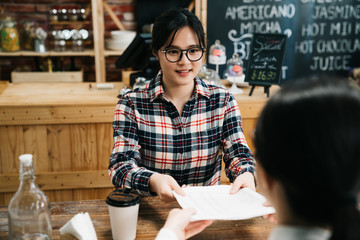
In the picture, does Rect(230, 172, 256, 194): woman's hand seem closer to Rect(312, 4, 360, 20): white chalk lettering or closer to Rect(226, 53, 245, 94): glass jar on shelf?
Rect(226, 53, 245, 94): glass jar on shelf

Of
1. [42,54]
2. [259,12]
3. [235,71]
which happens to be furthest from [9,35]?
[259,12]

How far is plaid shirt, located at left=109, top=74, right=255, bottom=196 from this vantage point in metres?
1.60

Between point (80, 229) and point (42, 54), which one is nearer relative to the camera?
point (80, 229)

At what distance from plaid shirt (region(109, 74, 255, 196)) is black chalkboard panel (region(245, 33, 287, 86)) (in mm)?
942

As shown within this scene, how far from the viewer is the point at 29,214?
1027 millimetres

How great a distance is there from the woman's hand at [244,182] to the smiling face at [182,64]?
0.44m

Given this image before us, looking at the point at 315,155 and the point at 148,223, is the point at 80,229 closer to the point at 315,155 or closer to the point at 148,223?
the point at 148,223

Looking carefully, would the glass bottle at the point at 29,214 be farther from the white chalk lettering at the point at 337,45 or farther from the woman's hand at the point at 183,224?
the white chalk lettering at the point at 337,45

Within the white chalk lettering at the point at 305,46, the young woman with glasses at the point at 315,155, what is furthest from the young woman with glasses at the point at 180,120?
the white chalk lettering at the point at 305,46

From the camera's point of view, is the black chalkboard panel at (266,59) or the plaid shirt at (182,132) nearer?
the plaid shirt at (182,132)

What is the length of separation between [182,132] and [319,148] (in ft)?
3.50

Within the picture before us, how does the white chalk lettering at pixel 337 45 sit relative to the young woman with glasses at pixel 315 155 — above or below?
above

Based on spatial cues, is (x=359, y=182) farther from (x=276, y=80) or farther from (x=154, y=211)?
(x=276, y=80)

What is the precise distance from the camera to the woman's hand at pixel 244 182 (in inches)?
50.9
